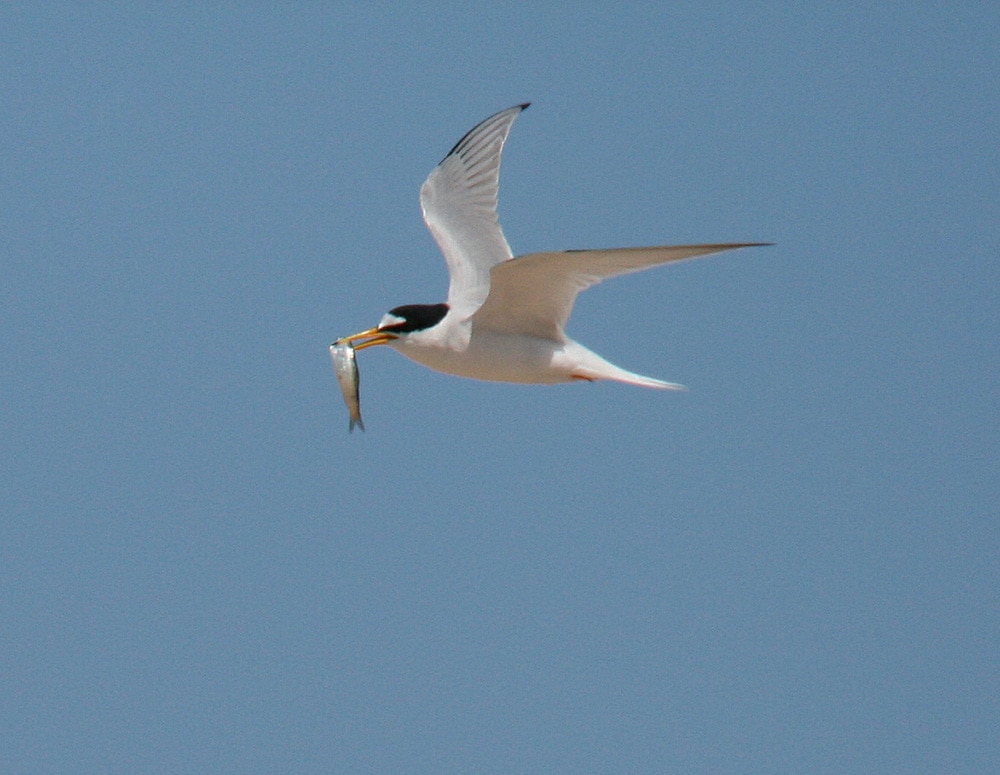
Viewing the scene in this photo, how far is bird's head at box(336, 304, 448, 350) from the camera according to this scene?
10602 millimetres

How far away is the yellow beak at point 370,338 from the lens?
10.8 meters

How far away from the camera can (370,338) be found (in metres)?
10.9

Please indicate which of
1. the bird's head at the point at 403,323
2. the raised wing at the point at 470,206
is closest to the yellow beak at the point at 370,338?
the bird's head at the point at 403,323

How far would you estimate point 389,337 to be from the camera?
1074cm

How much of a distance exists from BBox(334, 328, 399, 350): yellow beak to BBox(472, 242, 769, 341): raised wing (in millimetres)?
633

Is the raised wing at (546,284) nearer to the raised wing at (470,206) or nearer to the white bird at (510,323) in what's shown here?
the white bird at (510,323)

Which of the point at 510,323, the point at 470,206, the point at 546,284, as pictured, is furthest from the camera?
the point at 470,206

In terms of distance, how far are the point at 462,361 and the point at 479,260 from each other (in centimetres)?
162

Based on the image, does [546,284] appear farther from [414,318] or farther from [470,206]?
[470,206]

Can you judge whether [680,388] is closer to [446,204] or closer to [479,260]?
[479,260]

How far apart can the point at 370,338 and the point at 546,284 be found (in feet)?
4.74

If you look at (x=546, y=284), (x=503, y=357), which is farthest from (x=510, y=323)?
(x=546, y=284)

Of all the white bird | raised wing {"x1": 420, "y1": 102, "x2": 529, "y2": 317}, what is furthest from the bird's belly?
raised wing {"x1": 420, "y1": 102, "x2": 529, "y2": 317}

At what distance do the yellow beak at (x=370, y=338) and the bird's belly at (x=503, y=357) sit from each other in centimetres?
13
